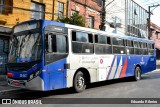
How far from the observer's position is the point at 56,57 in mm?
9898

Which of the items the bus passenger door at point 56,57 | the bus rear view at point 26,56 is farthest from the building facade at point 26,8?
the bus passenger door at point 56,57

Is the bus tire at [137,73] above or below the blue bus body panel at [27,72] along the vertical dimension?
below

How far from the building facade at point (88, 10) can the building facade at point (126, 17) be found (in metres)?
1.74

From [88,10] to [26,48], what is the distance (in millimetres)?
16435

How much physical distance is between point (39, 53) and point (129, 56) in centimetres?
760

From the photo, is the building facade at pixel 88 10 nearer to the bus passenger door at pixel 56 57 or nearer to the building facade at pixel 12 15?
the building facade at pixel 12 15

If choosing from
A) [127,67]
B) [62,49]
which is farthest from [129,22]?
[62,49]

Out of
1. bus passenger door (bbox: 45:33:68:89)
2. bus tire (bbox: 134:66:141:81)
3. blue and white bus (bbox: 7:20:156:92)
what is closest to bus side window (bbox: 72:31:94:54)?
blue and white bus (bbox: 7:20:156:92)

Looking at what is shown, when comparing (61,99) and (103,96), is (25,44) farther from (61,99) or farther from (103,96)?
(103,96)

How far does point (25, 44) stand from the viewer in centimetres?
977

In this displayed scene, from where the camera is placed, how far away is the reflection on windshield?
371 inches

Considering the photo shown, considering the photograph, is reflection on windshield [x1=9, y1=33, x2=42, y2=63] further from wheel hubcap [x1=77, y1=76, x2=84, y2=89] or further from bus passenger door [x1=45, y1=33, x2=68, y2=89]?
wheel hubcap [x1=77, y1=76, x2=84, y2=89]

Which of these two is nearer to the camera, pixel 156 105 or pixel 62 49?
pixel 156 105

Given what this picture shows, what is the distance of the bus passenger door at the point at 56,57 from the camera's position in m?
9.54
